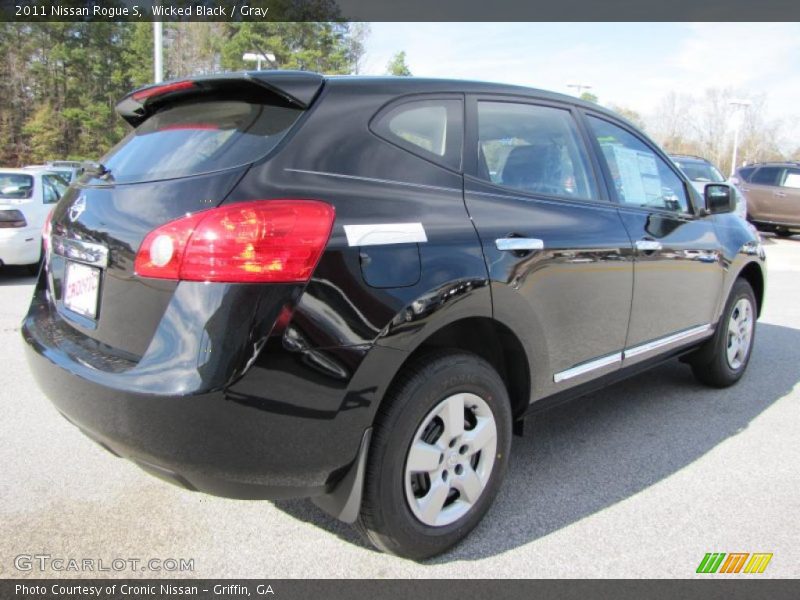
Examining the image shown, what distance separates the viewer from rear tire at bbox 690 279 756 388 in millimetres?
4285

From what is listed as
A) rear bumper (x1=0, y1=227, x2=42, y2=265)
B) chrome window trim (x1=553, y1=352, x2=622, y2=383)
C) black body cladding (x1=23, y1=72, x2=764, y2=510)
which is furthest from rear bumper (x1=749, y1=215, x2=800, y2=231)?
rear bumper (x1=0, y1=227, x2=42, y2=265)

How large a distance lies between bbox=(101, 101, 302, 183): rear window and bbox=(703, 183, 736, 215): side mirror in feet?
9.57

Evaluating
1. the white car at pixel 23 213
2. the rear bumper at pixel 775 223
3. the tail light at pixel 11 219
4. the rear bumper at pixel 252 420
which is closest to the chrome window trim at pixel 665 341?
the rear bumper at pixel 252 420

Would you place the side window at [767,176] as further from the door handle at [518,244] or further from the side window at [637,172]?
the door handle at [518,244]

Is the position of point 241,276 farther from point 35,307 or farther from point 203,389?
point 35,307

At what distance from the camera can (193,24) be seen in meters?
40.3

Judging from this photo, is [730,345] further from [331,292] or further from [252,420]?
[252,420]

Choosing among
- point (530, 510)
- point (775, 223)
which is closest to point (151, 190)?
point (530, 510)

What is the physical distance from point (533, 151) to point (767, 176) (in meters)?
16.1

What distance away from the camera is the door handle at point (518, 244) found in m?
2.49

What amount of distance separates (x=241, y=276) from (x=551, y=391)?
1.58 m

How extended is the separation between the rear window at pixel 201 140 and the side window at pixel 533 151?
0.88 metres

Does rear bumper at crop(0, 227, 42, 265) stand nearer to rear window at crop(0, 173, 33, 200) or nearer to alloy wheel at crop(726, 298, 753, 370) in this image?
rear window at crop(0, 173, 33, 200)

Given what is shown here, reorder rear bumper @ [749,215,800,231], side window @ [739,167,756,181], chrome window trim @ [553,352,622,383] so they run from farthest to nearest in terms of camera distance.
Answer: side window @ [739,167,756,181] < rear bumper @ [749,215,800,231] < chrome window trim @ [553,352,622,383]
